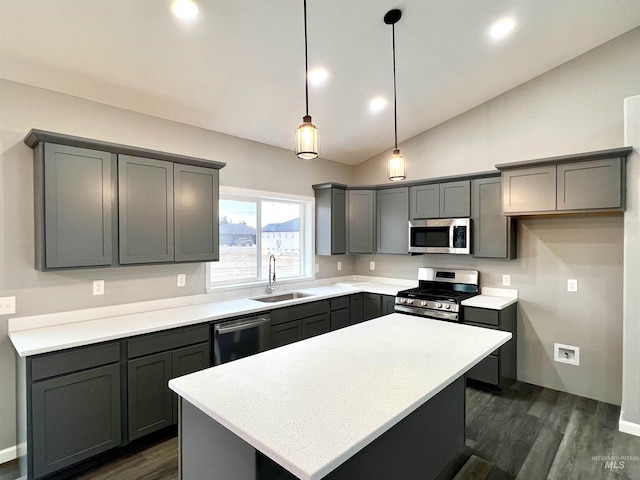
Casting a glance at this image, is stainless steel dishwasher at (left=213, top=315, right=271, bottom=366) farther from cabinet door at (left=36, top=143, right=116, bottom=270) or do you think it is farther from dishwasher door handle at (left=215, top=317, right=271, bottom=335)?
cabinet door at (left=36, top=143, right=116, bottom=270)

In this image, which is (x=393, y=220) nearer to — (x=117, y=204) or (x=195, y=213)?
(x=195, y=213)

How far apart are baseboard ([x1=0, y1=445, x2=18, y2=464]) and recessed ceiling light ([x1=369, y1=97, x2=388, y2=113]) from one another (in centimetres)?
423

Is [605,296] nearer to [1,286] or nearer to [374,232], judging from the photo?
[374,232]

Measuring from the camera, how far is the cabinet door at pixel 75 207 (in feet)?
7.60

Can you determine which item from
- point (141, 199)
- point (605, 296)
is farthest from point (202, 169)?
point (605, 296)

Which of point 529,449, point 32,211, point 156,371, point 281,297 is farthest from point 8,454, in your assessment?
point 529,449

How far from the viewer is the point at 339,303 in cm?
417

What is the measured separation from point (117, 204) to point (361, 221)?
2968 mm

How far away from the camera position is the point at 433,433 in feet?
6.50

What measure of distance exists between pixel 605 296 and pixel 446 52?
2715 millimetres

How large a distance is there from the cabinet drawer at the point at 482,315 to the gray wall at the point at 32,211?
2724 mm

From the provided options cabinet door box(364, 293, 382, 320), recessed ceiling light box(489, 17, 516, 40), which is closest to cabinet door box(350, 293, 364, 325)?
cabinet door box(364, 293, 382, 320)

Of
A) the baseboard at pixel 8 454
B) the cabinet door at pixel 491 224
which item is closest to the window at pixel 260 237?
the baseboard at pixel 8 454

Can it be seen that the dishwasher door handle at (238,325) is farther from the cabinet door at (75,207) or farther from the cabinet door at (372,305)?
the cabinet door at (372,305)
